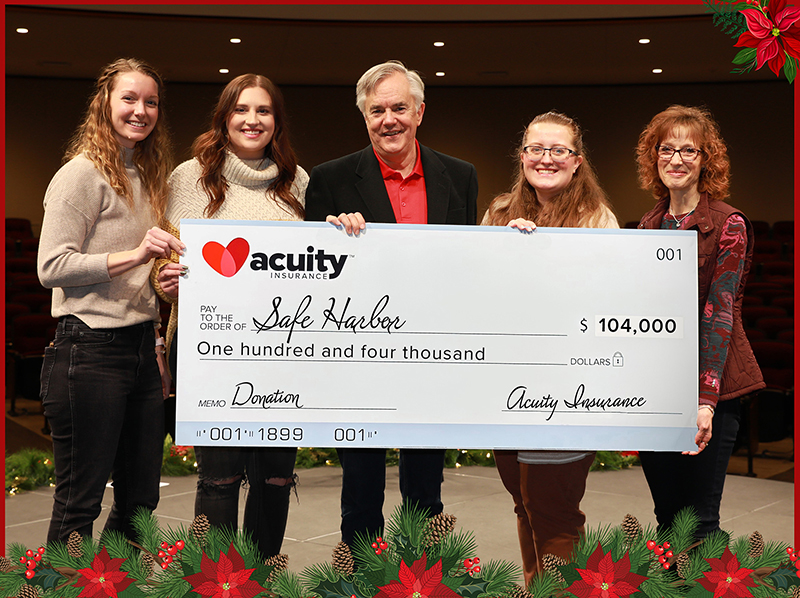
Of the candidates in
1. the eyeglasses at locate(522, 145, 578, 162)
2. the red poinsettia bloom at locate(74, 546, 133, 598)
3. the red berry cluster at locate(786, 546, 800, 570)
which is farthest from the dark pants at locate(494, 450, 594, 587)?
the red poinsettia bloom at locate(74, 546, 133, 598)

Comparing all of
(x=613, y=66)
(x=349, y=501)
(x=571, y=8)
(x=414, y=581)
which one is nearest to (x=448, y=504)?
(x=349, y=501)

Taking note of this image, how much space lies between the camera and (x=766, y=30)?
2.17 meters

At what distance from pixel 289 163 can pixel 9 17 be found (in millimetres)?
8027

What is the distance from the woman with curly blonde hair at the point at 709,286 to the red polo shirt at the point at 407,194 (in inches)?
28.1

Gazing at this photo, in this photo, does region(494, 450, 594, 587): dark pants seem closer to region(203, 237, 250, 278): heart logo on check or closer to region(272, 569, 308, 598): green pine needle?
region(272, 569, 308, 598): green pine needle

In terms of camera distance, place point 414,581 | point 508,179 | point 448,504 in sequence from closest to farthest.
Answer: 1. point 414,581
2. point 448,504
3. point 508,179

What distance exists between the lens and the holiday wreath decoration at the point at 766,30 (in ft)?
7.09

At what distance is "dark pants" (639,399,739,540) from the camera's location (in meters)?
2.08

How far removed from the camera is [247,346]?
2049 millimetres

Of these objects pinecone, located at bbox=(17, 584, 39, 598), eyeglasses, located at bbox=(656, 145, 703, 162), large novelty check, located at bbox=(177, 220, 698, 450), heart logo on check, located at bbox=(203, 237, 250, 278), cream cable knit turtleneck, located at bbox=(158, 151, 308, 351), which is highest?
eyeglasses, located at bbox=(656, 145, 703, 162)

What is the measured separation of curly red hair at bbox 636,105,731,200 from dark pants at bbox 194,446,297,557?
1477mm

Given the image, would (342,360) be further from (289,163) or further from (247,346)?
(289,163)

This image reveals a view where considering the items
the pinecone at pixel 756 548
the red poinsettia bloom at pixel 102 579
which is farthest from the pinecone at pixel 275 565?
the pinecone at pixel 756 548

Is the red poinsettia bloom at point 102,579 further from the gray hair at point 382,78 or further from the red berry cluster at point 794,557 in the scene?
the red berry cluster at point 794,557
